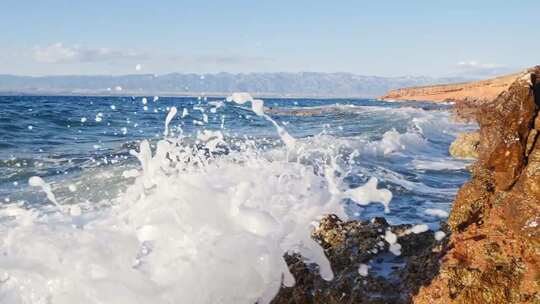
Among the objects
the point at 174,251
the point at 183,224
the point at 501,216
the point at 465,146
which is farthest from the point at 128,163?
the point at 501,216

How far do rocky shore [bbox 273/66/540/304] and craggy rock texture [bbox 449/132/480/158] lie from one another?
9044 mm

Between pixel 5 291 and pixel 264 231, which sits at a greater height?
pixel 264 231

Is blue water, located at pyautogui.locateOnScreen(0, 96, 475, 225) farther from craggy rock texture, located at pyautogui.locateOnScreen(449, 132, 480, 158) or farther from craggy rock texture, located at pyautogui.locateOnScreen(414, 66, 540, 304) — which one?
craggy rock texture, located at pyautogui.locateOnScreen(414, 66, 540, 304)

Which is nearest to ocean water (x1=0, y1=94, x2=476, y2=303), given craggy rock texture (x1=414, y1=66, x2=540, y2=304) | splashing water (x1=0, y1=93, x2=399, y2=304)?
splashing water (x1=0, y1=93, x2=399, y2=304)

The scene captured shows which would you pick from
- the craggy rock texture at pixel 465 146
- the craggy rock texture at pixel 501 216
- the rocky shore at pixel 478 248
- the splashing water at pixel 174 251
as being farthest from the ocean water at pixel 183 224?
the craggy rock texture at pixel 465 146

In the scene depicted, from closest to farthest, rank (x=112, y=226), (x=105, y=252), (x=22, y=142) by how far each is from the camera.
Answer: (x=105, y=252), (x=112, y=226), (x=22, y=142)

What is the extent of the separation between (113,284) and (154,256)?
394 millimetres

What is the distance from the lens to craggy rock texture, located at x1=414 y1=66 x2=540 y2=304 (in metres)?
2.73

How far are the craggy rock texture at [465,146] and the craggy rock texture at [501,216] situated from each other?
29.8 feet

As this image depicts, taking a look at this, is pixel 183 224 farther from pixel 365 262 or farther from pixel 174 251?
pixel 365 262

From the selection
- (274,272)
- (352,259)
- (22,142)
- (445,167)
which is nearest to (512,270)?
(352,259)

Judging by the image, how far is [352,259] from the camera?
140 inches

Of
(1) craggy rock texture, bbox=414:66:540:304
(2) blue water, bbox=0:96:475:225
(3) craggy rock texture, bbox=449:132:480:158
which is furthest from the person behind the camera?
(3) craggy rock texture, bbox=449:132:480:158

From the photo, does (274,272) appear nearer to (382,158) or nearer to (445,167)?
(445,167)
